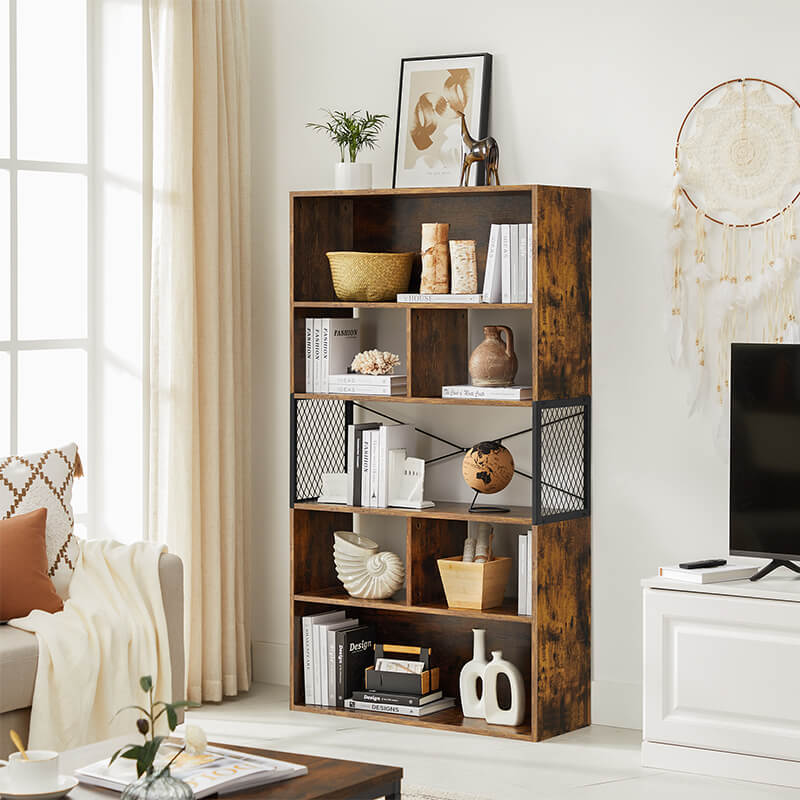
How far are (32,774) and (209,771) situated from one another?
33cm

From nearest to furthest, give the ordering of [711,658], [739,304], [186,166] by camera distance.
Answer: [711,658]
[739,304]
[186,166]

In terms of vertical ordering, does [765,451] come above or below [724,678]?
above

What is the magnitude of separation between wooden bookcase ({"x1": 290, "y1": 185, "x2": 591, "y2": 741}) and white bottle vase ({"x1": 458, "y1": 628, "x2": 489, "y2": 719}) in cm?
4

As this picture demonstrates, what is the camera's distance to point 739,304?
4199mm

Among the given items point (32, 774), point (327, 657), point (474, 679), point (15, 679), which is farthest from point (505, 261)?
point (32, 774)

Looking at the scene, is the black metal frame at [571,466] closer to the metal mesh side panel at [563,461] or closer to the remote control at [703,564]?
the metal mesh side panel at [563,461]

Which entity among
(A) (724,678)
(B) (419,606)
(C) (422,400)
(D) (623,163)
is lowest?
(A) (724,678)

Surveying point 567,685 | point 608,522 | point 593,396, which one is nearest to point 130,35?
point 593,396

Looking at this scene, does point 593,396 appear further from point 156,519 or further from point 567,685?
point 156,519

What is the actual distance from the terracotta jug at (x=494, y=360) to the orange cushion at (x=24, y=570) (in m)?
1.43

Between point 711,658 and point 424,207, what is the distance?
6.00ft

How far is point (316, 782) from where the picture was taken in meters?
2.66

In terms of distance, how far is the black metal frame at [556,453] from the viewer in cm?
422

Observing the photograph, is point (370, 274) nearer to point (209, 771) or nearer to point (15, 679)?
point (15, 679)
